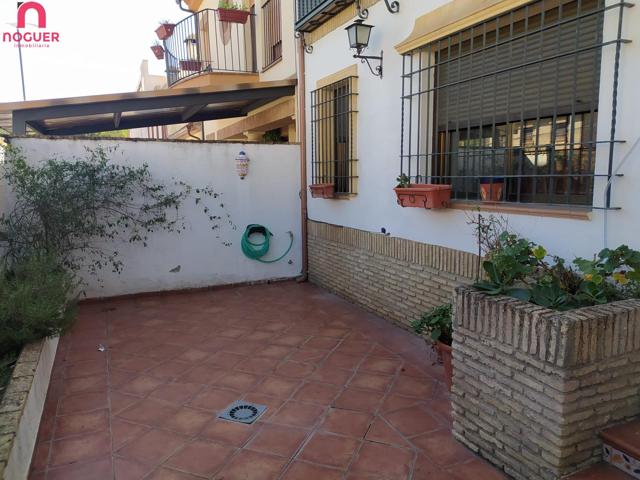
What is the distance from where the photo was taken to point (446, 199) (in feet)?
13.2

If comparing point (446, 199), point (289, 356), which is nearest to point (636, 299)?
point (446, 199)

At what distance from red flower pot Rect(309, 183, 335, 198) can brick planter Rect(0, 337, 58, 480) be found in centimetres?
370

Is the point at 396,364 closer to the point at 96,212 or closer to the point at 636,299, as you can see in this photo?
the point at 636,299

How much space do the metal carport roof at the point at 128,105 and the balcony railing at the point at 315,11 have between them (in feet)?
3.20

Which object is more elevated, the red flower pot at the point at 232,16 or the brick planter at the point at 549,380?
the red flower pot at the point at 232,16

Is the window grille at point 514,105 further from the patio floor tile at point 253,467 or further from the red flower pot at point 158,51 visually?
the red flower pot at point 158,51

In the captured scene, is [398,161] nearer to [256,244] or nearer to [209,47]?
[256,244]

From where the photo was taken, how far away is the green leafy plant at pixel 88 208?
17.6 feet

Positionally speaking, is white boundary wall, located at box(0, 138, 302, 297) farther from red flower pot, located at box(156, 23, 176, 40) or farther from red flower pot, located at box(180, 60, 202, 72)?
red flower pot, located at box(156, 23, 176, 40)

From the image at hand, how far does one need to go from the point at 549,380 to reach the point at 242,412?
2058mm

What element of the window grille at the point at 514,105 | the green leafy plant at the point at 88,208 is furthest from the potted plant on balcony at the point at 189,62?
the window grille at the point at 514,105

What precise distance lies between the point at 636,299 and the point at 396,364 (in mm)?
2038

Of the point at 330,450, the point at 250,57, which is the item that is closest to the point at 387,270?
the point at 330,450

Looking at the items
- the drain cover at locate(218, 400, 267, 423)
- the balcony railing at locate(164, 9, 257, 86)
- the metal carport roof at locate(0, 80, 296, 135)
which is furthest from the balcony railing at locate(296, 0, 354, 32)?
the drain cover at locate(218, 400, 267, 423)
